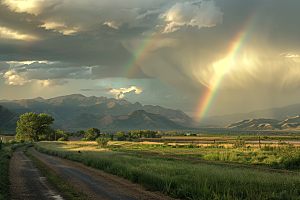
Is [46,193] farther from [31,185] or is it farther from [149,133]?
[149,133]

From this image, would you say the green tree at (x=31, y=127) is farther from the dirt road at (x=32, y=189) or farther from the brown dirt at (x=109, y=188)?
the brown dirt at (x=109, y=188)

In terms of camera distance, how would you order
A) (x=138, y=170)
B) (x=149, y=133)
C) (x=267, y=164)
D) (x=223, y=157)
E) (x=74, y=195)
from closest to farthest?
(x=74, y=195), (x=138, y=170), (x=267, y=164), (x=223, y=157), (x=149, y=133)

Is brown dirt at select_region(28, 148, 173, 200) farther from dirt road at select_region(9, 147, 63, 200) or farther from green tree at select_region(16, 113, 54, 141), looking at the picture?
green tree at select_region(16, 113, 54, 141)

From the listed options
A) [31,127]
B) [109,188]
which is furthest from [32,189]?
[31,127]

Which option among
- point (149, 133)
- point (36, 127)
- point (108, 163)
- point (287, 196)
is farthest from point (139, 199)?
point (149, 133)

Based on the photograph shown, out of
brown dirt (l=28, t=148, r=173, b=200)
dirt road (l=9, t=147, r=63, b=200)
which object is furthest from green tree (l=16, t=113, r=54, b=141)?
brown dirt (l=28, t=148, r=173, b=200)

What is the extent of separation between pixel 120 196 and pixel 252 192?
707 cm

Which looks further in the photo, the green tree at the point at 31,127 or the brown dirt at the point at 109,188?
the green tree at the point at 31,127

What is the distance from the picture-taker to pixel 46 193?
14.1 m

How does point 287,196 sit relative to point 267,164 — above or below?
above

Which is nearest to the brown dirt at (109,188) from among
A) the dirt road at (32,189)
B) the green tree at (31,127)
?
the dirt road at (32,189)

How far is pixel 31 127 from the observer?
4830 inches

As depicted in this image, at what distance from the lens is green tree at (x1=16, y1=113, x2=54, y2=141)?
12219 cm

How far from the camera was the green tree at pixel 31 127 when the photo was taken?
122 m
